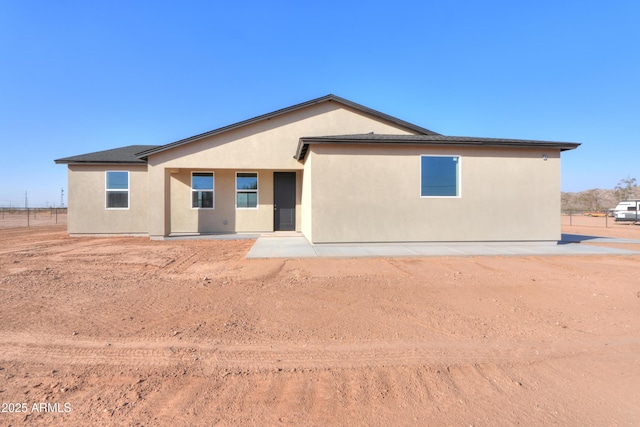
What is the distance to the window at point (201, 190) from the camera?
13930 mm

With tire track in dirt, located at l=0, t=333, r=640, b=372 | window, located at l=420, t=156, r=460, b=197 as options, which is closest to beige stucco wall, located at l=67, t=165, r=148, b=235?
tire track in dirt, located at l=0, t=333, r=640, b=372

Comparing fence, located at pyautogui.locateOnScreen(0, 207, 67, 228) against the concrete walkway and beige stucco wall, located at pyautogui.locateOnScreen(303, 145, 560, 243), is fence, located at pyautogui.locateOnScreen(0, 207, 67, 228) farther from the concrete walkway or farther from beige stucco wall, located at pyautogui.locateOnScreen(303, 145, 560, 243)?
beige stucco wall, located at pyautogui.locateOnScreen(303, 145, 560, 243)

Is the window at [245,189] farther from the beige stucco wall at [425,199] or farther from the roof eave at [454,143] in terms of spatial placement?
the beige stucco wall at [425,199]

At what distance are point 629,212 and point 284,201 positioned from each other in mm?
31601

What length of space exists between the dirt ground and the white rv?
1139 inches

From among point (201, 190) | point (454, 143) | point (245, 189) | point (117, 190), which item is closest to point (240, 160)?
point (245, 189)

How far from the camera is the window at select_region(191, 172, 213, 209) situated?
13930mm

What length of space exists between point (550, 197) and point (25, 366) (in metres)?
13.1

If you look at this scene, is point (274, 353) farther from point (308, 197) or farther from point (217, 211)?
point (217, 211)

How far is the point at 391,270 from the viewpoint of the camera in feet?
22.8

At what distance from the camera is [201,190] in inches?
548

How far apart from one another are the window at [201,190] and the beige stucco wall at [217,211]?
0.16 m

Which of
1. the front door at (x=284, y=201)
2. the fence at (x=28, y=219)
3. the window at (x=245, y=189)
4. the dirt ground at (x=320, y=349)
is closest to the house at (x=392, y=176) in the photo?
the window at (x=245, y=189)

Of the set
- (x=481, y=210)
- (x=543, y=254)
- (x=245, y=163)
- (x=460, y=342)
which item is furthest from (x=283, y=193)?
(x=460, y=342)
